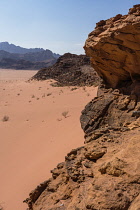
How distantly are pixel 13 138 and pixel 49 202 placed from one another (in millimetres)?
5926

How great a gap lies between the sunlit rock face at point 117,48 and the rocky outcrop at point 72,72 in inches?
641

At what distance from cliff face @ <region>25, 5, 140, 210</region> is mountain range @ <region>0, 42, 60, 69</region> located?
7946 cm

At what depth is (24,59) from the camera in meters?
115

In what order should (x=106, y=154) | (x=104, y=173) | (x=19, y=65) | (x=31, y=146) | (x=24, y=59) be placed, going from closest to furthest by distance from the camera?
(x=104, y=173) < (x=106, y=154) < (x=31, y=146) < (x=19, y=65) < (x=24, y=59)

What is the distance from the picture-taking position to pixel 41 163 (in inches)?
263

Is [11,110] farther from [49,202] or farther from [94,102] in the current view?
[49,202]

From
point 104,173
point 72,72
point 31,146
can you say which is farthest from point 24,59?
point 104,173

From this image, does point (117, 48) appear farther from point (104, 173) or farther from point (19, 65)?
point (19, 65)

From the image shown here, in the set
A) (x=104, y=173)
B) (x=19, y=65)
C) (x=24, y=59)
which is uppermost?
(x=24, y=59)

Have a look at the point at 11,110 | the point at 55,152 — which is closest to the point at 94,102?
the point at 55,152

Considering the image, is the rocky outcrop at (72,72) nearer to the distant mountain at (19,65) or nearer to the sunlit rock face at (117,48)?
the sunlit rock face at (117,48)

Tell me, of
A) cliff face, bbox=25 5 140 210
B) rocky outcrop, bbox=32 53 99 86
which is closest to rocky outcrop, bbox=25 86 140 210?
cliff face, bbox=25 5 140 210

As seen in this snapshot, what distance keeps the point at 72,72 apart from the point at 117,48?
24.4 metres

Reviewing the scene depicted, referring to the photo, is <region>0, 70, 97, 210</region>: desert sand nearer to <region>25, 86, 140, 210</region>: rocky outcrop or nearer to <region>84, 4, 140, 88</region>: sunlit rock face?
<region>25, 86, 140, 210</region>: rocky outcrop
